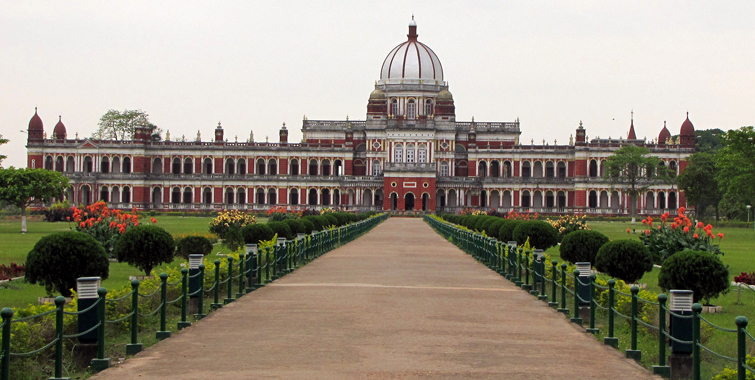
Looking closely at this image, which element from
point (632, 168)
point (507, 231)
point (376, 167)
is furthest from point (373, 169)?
point (507, 231)

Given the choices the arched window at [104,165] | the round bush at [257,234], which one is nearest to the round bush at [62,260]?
the round bush at [257,234]

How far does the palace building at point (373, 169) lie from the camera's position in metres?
92.4

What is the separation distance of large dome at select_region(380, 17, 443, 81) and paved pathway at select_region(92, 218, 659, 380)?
7966 centimetres

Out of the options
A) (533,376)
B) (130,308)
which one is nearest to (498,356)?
(533,376)

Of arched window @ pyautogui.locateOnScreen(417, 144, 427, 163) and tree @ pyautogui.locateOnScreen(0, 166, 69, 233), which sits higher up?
arched window @ pyautogui.locateOnScreen(417, 144, 427, 163)

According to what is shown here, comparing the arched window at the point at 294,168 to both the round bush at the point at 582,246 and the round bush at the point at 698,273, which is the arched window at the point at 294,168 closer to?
the round bush at the point at 582,246

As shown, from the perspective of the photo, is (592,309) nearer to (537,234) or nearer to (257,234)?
(537,234)

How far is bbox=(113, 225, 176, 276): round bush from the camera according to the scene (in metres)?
22.4

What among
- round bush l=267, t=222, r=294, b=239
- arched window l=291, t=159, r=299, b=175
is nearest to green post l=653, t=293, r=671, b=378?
round bush l=267, t=222, r=294, b=239

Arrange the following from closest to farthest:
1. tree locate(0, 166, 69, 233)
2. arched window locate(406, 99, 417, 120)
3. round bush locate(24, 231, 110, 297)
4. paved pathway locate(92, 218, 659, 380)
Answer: paved pathway locate(92, 218, 659, 380) < round bush locate(24, 231, 110, 297) < tree locate(0, 166, 69, 233) < arched window locate(406, 99, 417, 120)

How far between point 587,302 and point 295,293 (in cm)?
625

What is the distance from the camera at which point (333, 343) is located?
41.7 feet

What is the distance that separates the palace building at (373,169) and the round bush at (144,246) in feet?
225

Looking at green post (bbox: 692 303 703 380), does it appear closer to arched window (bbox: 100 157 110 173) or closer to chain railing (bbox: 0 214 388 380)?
chain railing (bbox: 0 214 388 380)
